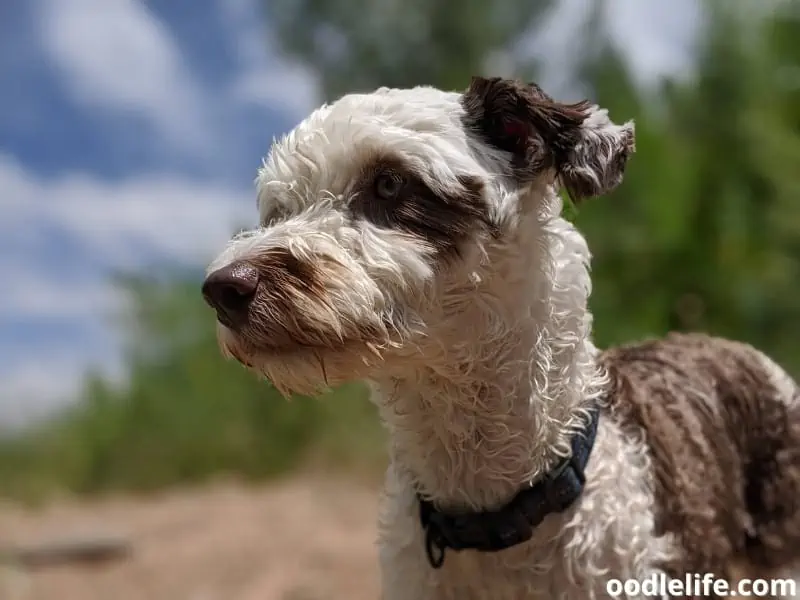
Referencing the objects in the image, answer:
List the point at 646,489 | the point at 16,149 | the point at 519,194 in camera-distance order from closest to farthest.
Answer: the point at 519,194 → the point at 646,489 → the point at 16,149

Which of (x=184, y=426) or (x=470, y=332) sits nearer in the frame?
(x=470, y=332)

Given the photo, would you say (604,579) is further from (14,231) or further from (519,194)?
(14,231)

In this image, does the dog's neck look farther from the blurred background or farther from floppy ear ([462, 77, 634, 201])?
the blurred background

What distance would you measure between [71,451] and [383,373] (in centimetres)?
424

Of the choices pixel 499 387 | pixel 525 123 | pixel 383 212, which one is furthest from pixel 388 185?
pixel 499 387

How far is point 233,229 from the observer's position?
384 centimetres

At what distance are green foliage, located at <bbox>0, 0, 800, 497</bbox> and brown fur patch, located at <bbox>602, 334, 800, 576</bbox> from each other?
1746 mm

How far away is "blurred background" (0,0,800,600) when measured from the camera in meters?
A: 4.00

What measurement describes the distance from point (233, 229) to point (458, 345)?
2.59 meters

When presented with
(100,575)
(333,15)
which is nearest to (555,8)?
(333,15)

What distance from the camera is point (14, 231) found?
15.1ft

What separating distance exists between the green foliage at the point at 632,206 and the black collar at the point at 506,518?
2.42 m

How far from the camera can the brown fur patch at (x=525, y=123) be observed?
1450mm

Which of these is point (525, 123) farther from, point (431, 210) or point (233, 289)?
point (233, 289)
